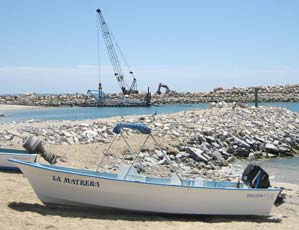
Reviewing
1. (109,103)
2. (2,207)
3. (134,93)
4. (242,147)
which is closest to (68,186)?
(2,207)

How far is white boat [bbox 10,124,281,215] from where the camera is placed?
10609 millimetres

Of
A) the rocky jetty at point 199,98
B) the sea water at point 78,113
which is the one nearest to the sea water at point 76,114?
the sea water at point 78,113

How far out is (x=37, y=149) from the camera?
614 inches

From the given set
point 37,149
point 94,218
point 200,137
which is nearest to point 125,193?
point 94,218

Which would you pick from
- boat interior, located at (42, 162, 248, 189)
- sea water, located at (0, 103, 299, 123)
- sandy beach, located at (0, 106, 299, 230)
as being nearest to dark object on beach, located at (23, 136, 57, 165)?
sandy beach, located at (0, 106, 299, 230)

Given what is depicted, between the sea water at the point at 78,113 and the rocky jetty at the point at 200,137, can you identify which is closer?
the rocky jetty at the point at 200,137

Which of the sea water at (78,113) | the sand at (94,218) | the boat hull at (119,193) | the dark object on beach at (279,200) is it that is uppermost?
the boat hull at (119,193)

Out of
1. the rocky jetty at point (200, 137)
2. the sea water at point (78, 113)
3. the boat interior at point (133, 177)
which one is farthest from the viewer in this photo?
the sea water at point (78, 113)

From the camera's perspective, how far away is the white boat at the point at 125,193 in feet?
34.8

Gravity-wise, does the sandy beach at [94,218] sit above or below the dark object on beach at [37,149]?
below

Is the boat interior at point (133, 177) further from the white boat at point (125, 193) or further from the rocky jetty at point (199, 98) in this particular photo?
the rocky jetty at point (199, 98)

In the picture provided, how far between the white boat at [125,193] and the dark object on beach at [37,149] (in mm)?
4726

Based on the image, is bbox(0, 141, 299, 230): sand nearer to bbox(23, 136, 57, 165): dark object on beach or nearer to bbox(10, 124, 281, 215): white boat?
bbox(10, 124, 281, 215): white boat

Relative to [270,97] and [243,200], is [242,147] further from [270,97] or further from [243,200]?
[270,97]
